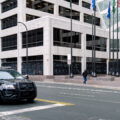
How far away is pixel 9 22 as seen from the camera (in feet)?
173

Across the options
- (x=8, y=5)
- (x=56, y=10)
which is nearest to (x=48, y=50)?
(x=56, y=10)

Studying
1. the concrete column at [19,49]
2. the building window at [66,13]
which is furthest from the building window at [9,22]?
Answer: the building window at [66,13]

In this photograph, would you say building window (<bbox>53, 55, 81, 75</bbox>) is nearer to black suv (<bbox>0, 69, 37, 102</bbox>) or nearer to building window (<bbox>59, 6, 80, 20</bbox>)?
building window (<bbox>59, 6, 80, 20</bbox>)

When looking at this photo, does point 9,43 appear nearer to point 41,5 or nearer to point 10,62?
point 10,62

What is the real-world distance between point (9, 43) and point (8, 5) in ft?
27.8

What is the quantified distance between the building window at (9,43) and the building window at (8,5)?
623 cm

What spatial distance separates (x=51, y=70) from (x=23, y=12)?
13.8 meters

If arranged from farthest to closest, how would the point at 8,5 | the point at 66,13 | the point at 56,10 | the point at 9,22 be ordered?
the point at 66,13 < the point at 8,5 < the point at 9,22 < the point at 56,10

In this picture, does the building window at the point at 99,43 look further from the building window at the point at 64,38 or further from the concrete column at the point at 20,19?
the concrete column at the point at 20,19

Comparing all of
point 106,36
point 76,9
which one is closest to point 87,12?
point 76,9

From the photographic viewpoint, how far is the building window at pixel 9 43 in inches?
1978

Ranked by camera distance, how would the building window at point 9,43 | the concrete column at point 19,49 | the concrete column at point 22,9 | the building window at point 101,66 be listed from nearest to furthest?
1. the concrete column at point 22,9
2. the concrete column at point 19,49
3. the building window at point 9,43
4. the building window at point 101,66

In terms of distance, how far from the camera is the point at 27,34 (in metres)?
47.0

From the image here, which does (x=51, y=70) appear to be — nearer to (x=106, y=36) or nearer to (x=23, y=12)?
(x=23, y=12)
